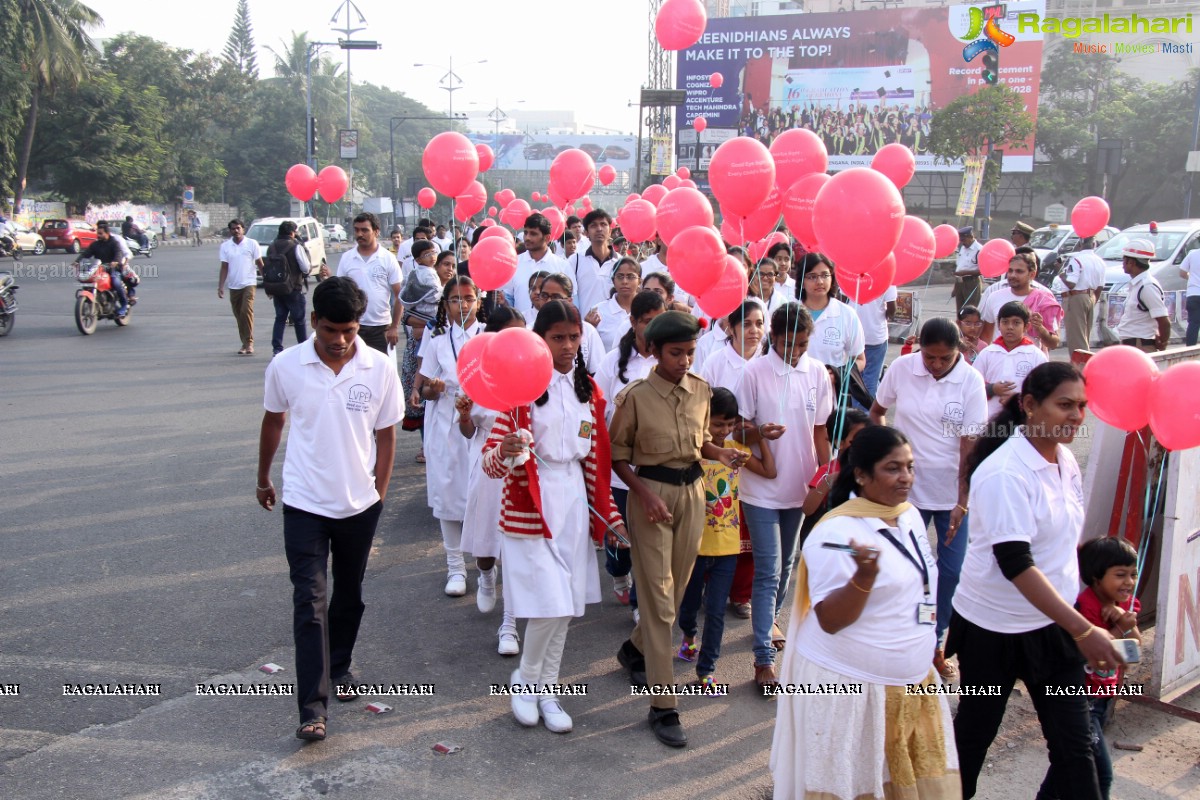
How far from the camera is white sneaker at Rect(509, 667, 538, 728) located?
3.94 m

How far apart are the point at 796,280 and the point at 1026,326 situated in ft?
7.14

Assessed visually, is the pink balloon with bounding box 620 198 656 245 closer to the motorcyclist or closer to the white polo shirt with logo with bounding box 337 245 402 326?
the white polo shirt with logo with bounding box 337 245 402 326

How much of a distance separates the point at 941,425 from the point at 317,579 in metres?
2.82

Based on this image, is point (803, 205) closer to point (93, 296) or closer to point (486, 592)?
point (486, 592)

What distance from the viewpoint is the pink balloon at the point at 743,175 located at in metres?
5.61

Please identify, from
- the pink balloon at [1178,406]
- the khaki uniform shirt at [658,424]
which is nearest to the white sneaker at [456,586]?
the khaki uniform shirt at [658,424]

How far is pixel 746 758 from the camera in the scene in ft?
12.4

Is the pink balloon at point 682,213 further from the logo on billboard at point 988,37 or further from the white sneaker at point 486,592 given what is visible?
the logo on billboard at point 988,37

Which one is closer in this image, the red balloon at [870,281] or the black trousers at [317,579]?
the black trousers at [317,579]

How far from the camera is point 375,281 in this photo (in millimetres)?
8836

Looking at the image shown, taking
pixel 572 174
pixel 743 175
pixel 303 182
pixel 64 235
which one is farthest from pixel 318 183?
pixel 64 235

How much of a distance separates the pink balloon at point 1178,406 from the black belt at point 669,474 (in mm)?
1718

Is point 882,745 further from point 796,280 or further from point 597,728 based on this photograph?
point 796,280

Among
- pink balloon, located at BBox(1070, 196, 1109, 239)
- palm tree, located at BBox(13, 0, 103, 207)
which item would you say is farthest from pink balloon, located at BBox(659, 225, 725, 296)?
palm tree, located at BBox(13, 0, 103, 207)
